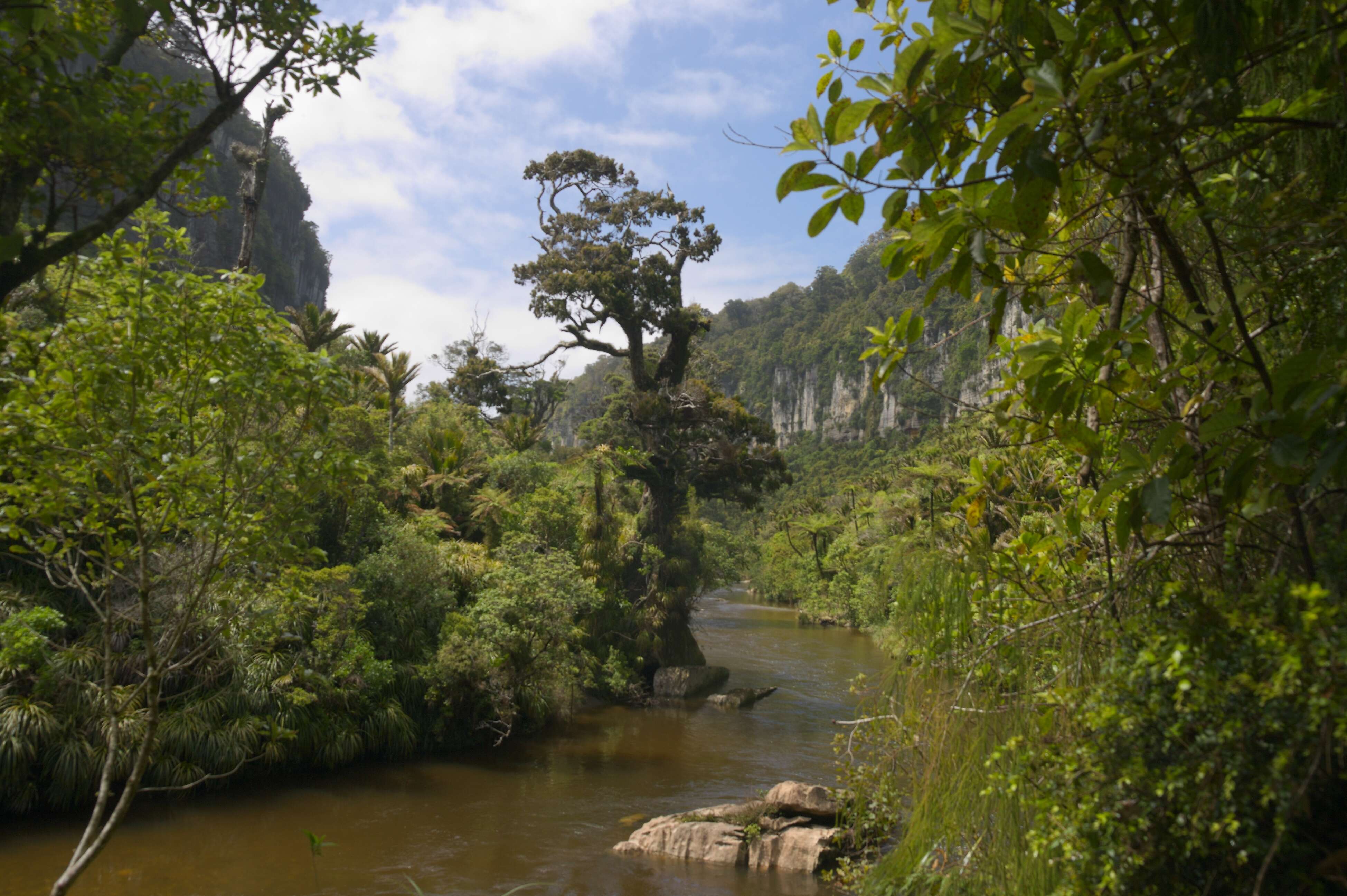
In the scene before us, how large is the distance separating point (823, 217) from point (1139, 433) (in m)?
1.31

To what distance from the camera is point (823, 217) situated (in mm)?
1958

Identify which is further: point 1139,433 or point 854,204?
point 1139,433

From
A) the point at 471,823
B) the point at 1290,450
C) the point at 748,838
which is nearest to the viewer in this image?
the point at 1290,450

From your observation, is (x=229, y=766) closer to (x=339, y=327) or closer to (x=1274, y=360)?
(x=1274, y=360)

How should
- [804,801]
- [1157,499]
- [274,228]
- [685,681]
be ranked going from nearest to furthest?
[1157,499] → [804,801] → [685,681] → [274,228]

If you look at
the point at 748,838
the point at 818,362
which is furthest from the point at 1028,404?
the point at 818,362

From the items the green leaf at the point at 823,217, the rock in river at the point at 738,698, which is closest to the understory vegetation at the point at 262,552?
the rock in river at the point at 738,698

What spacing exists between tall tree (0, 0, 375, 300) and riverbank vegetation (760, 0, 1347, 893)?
2.06m

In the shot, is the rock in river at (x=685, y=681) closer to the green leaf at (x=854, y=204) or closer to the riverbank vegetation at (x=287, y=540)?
the riverbank vegetation at (x=287, y=540)

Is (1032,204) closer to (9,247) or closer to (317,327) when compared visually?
(9,247)

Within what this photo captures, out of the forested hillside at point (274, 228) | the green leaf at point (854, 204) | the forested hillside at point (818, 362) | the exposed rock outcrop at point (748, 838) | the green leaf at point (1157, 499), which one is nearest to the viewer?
the green leaf at point (1157, 499)

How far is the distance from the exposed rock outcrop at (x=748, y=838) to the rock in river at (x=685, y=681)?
28.6ft

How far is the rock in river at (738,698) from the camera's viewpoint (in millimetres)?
17750

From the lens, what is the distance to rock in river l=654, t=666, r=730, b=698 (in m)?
18.7
